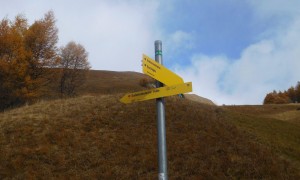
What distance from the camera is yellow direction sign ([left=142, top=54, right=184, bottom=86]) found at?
5480 mm

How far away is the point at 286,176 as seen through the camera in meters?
13.1

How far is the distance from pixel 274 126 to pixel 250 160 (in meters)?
7.91

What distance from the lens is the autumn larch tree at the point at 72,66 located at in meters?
53.8

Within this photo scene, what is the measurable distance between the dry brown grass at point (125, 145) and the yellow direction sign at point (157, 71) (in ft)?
27.7

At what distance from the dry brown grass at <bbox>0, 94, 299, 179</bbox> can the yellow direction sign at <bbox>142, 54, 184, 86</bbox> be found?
8.44 metres

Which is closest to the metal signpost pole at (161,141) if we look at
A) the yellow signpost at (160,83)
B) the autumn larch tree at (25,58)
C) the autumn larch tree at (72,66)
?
the yellow signpost at (160,83)

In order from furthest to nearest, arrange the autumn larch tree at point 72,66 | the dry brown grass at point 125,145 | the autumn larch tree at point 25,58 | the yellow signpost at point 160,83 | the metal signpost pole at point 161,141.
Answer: the autumn larch tree at point 72,66 < the autumn larch tree at point 25,58 < the dry brown grass at point 125,145 < the yellow signpost at point 160,83 < the metal signpost pole at point 161,141

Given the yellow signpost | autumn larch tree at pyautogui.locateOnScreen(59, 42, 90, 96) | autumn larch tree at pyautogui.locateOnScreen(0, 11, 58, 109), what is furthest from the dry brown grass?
autumn larch tree at pyautogui.locateOnScreen(59, 42, 90, 96)

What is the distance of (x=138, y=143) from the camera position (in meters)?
17.4

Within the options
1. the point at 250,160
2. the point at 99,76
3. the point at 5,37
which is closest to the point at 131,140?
the point at 250,160

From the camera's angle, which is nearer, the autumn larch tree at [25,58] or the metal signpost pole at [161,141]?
the metal signpost pole at [161,141]

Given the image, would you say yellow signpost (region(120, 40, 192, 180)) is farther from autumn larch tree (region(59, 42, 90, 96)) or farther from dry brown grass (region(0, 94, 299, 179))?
autumn larch tree (region(59, 42, 90, 96))

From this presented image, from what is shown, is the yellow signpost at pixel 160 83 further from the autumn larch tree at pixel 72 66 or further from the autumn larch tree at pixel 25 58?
the autumn larch tree at pixel 72 66

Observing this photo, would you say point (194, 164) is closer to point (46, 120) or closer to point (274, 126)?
point (274, 126)
